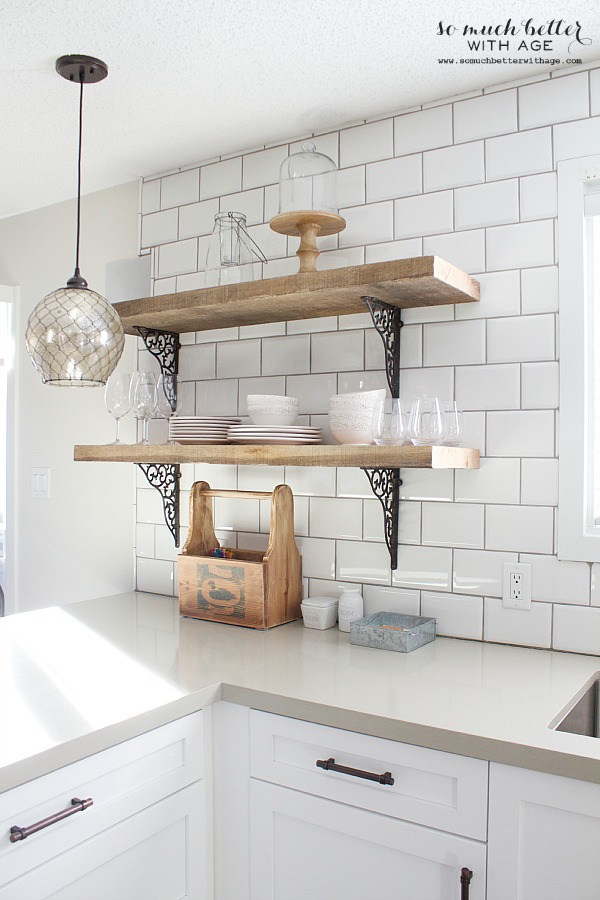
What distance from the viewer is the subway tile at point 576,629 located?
1.77 meters

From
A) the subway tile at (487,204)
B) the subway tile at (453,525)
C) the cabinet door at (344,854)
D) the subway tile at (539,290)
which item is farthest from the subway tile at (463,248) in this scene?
the cabinet door at (344,854)

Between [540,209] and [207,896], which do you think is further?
[540,209]

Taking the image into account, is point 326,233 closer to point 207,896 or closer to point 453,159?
point 453,159

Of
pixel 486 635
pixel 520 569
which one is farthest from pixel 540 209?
pixel 486 635

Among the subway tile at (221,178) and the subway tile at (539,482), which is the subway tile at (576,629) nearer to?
the subway tile at (539,482)

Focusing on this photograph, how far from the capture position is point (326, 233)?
2.06 metres

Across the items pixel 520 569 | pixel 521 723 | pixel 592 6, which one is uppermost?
pixel 592 6

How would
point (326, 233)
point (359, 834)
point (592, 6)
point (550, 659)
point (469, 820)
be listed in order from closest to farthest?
1. point (469, 820)
2. point (359, 834)
3. point (592, 6)
4. point (550, 659)
5. point (326, 233)

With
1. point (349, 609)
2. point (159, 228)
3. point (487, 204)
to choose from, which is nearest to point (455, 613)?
point (349, 609)

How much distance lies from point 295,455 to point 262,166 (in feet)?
3.26

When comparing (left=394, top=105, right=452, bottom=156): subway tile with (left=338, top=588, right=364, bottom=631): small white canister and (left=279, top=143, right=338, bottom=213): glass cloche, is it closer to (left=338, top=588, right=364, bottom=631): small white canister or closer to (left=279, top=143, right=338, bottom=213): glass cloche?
(left=279, top=143, right=338, bottom=213): glass cloche

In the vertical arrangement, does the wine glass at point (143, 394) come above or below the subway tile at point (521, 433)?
above

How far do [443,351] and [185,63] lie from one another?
94cm

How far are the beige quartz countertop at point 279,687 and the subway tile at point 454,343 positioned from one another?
2.34ft
